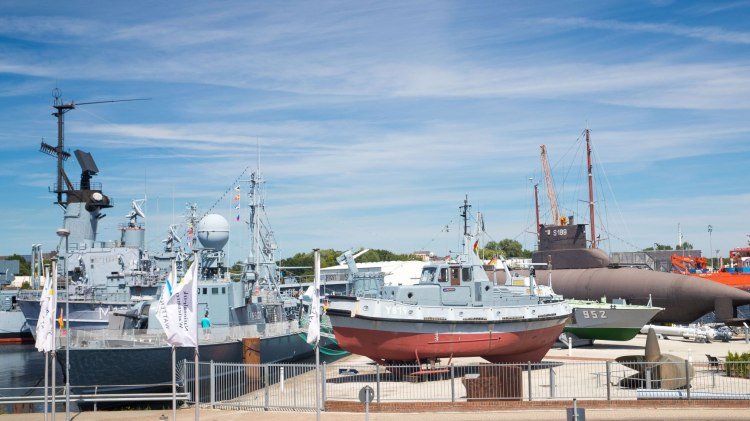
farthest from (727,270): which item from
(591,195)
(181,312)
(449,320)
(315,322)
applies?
(181,312)

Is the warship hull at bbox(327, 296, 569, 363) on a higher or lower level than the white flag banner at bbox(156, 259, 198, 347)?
lower

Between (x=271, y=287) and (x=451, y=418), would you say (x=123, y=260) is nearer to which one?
(x=271, y=287)

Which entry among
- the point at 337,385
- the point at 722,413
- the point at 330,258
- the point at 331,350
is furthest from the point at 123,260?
the point at 330,258

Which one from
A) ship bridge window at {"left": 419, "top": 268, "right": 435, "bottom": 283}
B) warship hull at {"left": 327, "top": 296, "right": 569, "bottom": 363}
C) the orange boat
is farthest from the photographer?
the orange boat

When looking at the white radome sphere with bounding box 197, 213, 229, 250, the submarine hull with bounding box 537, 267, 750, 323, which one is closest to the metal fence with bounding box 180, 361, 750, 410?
the white radome sphere with bounding box 197, 213, 229, 250

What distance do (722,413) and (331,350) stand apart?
30252 mm

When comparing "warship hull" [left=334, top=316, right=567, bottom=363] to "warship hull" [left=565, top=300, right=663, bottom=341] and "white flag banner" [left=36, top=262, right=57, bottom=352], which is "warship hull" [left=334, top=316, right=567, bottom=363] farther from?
"warship hull" [left=565, top=300, right=663, bottom=341]

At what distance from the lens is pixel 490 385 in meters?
23.2

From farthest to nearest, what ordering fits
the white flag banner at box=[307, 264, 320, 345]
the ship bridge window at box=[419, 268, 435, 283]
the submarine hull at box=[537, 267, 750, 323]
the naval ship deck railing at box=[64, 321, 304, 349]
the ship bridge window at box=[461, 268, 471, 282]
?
the submarine hull at box=[537, 267, 750, 323] < the ship bridge window at box=[419, 268, 435, 283] < the ship bridge window at box=[461, 268, 471, 282] < the naval ship deck railing at box=[64, 321, 304, 349] < the white flag banner at box=[307, 264, 320, 345]

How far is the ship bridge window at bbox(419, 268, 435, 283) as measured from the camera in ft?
110

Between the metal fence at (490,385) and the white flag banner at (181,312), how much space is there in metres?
4.96

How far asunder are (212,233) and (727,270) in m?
59.8

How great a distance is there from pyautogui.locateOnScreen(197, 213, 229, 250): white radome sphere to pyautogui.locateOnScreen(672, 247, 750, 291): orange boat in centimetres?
4244

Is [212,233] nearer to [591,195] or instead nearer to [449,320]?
[449,320]
